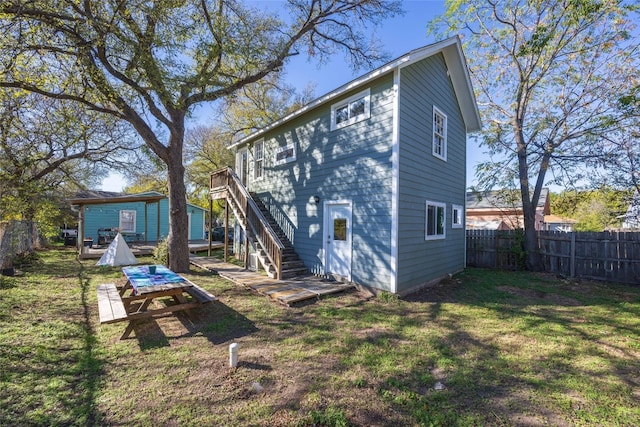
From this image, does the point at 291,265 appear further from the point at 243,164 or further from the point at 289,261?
the point at 243,164

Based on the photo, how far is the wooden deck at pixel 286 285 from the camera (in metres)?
6.68

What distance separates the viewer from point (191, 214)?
2397 centimetres

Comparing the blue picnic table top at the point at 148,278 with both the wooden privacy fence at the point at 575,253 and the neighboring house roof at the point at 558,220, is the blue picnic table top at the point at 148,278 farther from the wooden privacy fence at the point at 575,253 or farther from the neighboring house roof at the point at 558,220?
the neighboring house roof at the point at 558,220

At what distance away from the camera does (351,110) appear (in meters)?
8.12

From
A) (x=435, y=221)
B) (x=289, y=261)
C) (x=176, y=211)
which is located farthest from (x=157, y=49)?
(x=435, y=221)

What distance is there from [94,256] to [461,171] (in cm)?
1691

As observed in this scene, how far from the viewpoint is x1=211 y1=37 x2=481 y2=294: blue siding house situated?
705 centimetres

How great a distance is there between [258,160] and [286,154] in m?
2.17

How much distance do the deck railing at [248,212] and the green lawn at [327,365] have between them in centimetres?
211

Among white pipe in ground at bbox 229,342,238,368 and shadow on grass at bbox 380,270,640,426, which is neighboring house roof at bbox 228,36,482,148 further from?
white pipe in ground at bbox 229,342,238,368

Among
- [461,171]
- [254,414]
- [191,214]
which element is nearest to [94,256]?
[191,214]

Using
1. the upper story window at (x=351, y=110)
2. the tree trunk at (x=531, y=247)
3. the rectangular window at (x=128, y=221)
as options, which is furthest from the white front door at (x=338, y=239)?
the rectangular window at (x=128, y=221)

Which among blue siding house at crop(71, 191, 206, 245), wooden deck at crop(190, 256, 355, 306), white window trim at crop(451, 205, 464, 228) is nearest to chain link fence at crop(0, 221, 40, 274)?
wooden deck at crop(190, 256, 355, 306)

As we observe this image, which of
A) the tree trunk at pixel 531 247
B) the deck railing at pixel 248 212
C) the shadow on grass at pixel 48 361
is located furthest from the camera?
the tree trunk at pixel 531 247
